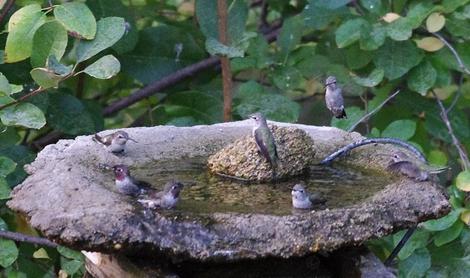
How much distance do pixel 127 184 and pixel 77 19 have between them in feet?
3.37

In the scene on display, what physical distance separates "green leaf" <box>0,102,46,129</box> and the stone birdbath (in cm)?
25

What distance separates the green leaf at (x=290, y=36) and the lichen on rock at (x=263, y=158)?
1372 millimetres

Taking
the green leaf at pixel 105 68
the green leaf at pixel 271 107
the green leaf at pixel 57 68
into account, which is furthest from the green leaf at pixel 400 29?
the green leaf at pixel 57 68

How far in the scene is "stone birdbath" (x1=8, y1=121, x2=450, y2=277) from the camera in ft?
7.20

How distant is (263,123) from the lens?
2887mm

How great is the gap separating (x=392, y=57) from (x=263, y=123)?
1.49m

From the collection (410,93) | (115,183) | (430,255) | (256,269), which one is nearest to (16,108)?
(115,183)

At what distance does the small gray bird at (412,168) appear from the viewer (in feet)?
8.89

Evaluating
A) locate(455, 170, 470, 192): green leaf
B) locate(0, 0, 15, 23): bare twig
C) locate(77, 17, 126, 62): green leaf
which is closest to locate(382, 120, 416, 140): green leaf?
locate(455, 170, 470, 192): green leaf

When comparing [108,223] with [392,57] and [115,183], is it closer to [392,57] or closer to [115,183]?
[115,183]

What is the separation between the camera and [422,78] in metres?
4.23

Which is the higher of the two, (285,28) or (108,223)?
(108,223)

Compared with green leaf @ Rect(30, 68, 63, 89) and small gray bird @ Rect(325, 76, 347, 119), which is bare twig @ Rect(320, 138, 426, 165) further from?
green leaf @ Rect(30, 68, 63, 89)

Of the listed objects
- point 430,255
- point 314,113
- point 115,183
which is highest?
point 115,183
